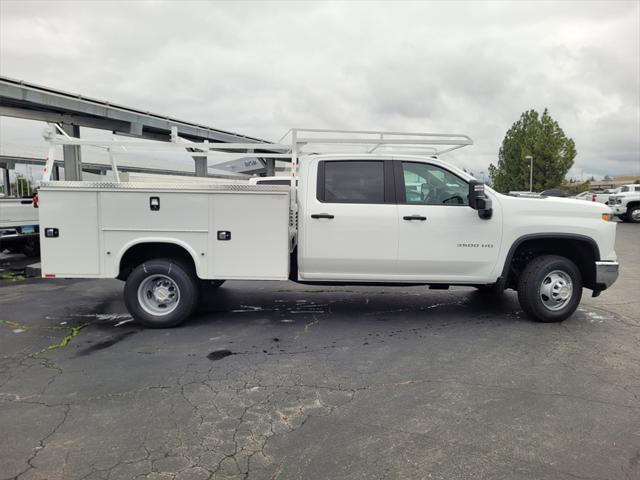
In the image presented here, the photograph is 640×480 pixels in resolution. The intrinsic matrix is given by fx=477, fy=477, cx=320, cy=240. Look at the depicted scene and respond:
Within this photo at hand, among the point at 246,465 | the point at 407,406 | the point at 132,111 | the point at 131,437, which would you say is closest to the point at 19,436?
the point at 131,437

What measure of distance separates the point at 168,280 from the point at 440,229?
11.0ft

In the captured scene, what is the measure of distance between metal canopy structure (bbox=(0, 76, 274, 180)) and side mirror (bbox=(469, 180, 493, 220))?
367 inches

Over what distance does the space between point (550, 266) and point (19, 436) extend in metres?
5.57

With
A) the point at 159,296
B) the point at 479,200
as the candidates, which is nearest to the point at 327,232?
the point at 479,200

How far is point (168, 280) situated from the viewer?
5801 mm

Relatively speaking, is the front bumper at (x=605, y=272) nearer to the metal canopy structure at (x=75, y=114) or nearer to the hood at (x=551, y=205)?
the hood at (x=551, y=205)

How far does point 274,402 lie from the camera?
3.75 meters

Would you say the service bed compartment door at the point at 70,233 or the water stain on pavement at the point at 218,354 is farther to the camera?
the service bed compartment door at the point at 70,233

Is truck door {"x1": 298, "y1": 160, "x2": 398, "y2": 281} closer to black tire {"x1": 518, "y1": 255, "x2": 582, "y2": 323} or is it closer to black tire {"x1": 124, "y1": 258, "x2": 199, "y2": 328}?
black tire {"x1": 124, "y1": 258, "x2": 199, "y2": 328}

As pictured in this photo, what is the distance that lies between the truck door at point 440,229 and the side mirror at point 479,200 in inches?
3.7

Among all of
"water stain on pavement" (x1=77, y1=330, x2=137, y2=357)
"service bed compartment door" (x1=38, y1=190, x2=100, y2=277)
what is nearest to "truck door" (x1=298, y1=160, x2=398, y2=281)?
"water stain on pavement" (x1=77, y1=330, x2=137, y2=357)

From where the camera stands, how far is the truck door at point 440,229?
18.7 ft

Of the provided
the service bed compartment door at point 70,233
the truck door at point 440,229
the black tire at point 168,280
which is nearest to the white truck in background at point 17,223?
the service bed compartment door at point 70,233

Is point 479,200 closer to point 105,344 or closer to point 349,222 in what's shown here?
point 349,222
